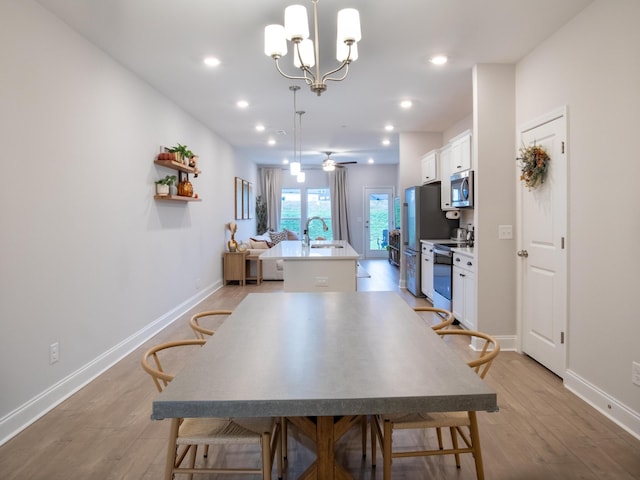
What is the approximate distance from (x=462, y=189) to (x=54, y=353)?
13.7ft

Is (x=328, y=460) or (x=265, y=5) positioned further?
(x=265, y=5)

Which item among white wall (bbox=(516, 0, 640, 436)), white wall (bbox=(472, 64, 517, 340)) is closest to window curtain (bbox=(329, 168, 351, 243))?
white wall (bbox=(472, 64, 517, 340))

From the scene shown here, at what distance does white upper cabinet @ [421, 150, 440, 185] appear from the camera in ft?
18.9

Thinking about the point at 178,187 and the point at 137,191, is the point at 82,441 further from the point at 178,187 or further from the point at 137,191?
the point at 178,187

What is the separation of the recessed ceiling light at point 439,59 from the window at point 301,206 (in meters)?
7.72

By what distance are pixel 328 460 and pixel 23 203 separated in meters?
2.35

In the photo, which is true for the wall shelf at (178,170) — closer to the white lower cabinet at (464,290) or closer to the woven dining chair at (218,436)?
the woven dining chair at (218,436)

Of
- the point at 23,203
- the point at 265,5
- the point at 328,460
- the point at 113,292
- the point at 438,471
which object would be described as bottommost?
the point at 438,471

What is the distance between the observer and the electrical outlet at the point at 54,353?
2.67m

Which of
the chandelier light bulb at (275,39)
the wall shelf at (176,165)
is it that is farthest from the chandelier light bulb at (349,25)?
the wall shelf at (176,165)

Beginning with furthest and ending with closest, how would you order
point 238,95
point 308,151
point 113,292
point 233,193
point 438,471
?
point 308,151, point 233,193, point 238,95, point 113,292, point 438,471

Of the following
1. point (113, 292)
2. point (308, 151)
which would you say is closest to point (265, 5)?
point (113, 292)

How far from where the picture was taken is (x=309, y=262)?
3838mm

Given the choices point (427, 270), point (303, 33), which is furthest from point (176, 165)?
point (427, 270)
